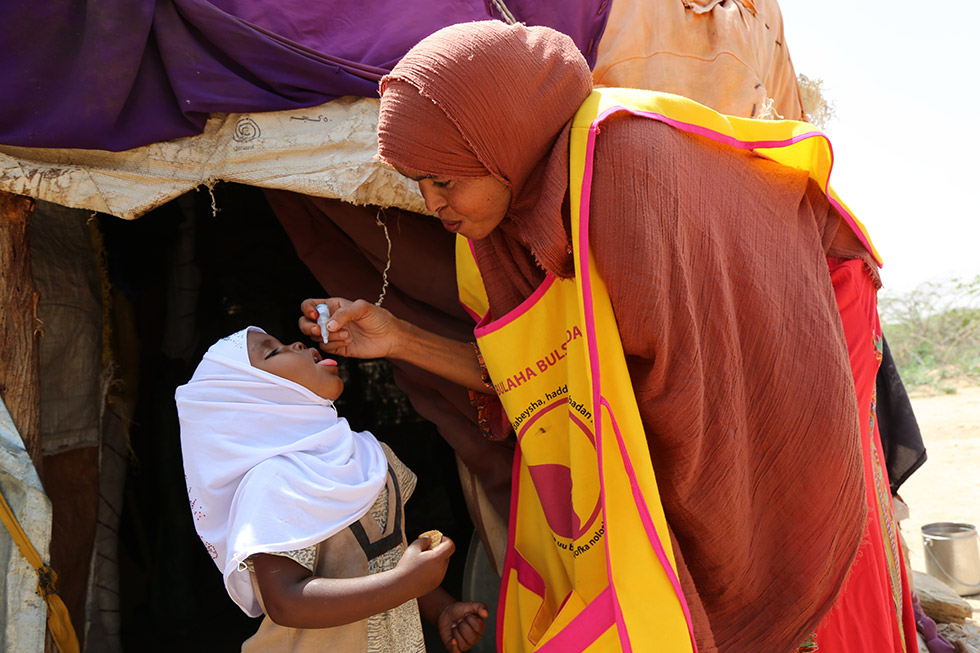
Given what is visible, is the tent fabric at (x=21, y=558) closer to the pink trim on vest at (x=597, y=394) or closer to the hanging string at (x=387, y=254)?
the hanging string at (x=387, y=254)

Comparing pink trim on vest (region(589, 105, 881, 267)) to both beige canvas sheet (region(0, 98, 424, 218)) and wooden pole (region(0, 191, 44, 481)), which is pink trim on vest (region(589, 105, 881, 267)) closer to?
beige canvas sheet (region(0, 98, 424, 218))

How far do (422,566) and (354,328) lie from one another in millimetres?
644

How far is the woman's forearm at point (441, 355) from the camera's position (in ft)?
6.71

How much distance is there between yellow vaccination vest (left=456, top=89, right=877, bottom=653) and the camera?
1467mm

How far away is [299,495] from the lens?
1.59m

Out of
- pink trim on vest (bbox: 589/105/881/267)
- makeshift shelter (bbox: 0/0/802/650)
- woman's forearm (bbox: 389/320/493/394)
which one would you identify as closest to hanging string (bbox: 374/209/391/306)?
makeshift shelter (bbox: 0/0/802/650)

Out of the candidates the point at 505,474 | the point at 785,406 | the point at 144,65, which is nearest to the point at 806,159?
the point at 785,406

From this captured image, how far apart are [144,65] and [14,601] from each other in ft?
4.50

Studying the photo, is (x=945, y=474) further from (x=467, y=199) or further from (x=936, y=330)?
(x=936, y=330)

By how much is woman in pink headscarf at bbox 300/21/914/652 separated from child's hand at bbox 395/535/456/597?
0.89 ft

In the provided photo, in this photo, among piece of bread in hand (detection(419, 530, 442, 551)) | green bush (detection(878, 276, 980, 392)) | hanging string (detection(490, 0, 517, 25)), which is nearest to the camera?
piece of bread in hand (detection(419, 530, 442, 551))

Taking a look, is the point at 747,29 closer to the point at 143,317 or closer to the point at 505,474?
the point at 505,474

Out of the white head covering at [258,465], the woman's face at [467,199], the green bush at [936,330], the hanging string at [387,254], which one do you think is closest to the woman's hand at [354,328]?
the white head covering at [258,465]

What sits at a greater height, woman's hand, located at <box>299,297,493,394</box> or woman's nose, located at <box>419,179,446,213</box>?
woman's nose, located at <box>419,179,446,213</box>
